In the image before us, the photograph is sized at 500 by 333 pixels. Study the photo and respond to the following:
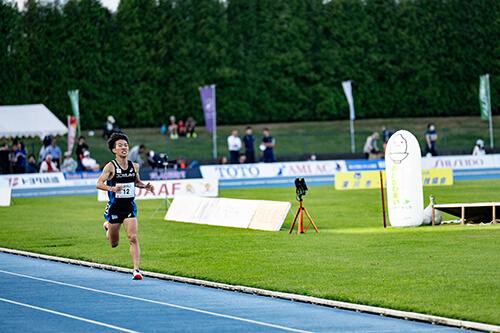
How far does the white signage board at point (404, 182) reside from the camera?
58.9 ft

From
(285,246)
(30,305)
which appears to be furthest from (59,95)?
(30,305)

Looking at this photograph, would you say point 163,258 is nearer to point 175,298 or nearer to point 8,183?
point 175,298

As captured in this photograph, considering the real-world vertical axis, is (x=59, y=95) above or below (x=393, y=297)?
above

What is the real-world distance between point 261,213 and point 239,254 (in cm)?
452

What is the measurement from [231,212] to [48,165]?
17542 mm

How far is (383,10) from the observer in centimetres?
6325

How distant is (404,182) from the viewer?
17953 mm

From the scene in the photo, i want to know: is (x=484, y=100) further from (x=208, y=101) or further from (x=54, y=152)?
(x=54, y=152)

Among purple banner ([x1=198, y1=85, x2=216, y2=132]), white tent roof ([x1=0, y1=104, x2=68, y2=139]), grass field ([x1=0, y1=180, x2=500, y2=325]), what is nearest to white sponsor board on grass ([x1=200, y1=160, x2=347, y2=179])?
purple banner ([x1=198, y1=85, x2=216, y2=132])

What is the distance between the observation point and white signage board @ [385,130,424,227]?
1795 centimetres

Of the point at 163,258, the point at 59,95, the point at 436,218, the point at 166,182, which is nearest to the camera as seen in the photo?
the point at 163,258

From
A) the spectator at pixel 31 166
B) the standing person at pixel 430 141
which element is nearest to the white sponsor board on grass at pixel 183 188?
the spectator at pixel 31 166

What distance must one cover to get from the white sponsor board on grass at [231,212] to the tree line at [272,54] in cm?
3628

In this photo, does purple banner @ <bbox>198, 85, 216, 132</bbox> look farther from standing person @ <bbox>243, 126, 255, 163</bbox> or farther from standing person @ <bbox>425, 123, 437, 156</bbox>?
standing person @ <bbox>425, 123, 437, 156</bbox>
